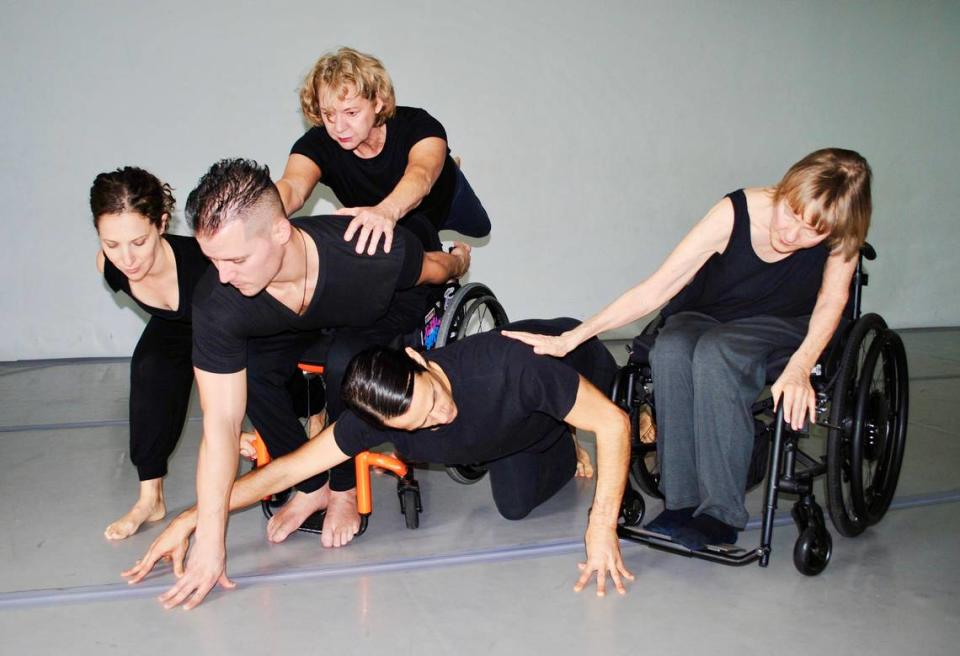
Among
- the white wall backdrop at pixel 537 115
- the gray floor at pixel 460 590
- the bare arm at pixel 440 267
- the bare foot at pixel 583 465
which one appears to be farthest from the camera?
the white wall backdrop at pixel 537 115

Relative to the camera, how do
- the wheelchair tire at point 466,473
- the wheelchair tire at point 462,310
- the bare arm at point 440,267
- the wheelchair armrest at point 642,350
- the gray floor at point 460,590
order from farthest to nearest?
1. the wheelchair tire at point 466,473
2. the wheelchair tire at point 462,310
3. the bare arm at point 440,267
4. the wheelchair armrest at point 642,350
5. the gray floor at point 460,590

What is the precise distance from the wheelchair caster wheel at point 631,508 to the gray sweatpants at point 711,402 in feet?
0.37

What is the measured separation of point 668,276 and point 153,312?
50.2 inches

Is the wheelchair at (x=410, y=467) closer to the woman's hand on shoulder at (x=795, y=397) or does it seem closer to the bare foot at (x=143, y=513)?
the bare foot at (x=143, y=513)

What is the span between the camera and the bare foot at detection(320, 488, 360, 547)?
2.19 m

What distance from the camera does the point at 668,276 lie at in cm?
209

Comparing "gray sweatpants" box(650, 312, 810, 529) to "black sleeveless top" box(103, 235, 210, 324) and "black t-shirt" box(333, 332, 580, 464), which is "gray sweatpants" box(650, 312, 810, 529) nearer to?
"black t-shirt" box(333, 332, 580, 464)

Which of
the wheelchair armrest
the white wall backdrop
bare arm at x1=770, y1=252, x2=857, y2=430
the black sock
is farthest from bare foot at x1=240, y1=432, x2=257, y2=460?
the white wall backdrop

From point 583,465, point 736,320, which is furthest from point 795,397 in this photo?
point 583,465

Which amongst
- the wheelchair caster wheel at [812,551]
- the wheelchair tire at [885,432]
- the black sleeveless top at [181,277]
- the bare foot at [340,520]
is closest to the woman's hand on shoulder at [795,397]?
the wheelchair caster wheel at [812,551]

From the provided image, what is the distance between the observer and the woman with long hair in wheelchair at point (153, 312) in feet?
6.98

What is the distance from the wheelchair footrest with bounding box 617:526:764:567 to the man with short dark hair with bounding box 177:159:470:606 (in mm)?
685

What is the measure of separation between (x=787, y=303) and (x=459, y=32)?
10.1 feet

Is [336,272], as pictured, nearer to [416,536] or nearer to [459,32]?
[416,536]
